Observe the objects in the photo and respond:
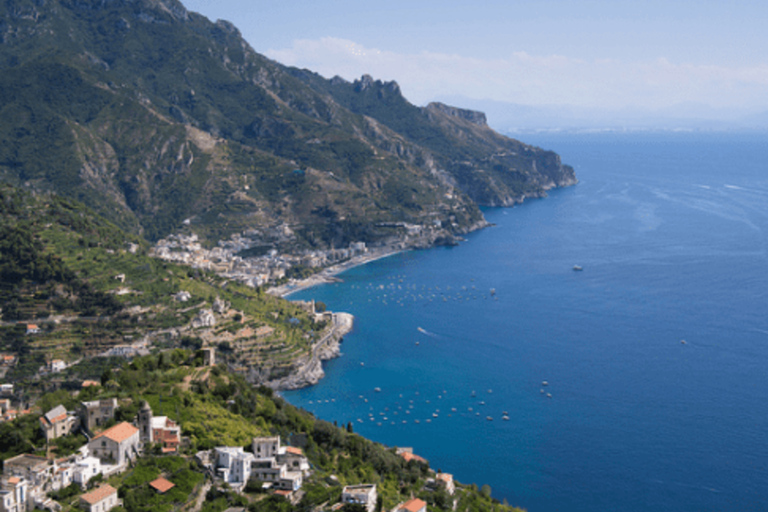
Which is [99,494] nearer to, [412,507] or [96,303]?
[412,507]

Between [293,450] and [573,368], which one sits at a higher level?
[293,450]

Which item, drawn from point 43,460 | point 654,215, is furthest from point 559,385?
point 654,215

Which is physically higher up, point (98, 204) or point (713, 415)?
point (98, 204)

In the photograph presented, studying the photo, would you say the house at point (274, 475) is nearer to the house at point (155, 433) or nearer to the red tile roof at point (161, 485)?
the house at point (155, 433)

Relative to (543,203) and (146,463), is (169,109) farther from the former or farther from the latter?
(146,463)

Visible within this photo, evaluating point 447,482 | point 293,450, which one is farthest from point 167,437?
point 447,482

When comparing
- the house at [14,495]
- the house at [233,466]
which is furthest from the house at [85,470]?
the house at [233,466]

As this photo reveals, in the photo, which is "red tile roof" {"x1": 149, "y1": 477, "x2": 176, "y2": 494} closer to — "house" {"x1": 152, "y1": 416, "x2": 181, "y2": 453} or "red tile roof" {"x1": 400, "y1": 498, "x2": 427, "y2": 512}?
"house" {"x1": 152, "y1": 416, "x2": 181, "y2": 453}
